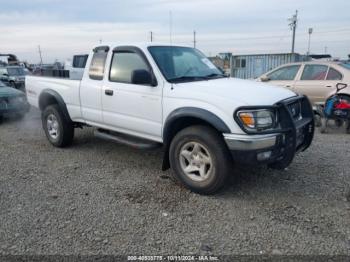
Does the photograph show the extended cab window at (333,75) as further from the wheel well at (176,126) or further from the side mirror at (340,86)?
the wheel well at (176,126)

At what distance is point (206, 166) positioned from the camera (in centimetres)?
432

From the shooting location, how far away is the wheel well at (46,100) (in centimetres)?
664

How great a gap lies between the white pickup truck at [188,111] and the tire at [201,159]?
0.01 metres

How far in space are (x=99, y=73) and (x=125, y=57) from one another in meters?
0.56

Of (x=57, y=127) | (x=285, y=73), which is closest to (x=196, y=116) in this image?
(x=57, y=127)

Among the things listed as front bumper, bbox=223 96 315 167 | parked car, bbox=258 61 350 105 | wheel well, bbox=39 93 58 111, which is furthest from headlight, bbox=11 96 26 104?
front bumper, bbox=223 96 315 167

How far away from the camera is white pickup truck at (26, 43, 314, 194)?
393cm

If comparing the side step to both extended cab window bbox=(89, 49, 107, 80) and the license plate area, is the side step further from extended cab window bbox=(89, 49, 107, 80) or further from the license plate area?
the license plate area

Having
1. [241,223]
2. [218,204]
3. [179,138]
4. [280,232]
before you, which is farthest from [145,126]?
[280,232]

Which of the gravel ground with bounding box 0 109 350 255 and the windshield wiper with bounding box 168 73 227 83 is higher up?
the windshield wiper with bounding box 168 73 227 83

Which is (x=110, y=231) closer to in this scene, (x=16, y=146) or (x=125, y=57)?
(x=125, y=57)

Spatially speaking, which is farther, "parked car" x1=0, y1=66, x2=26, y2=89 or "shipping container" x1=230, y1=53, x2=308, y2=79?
"shipping container" x1=230, y1=53, x2=308, y2=79

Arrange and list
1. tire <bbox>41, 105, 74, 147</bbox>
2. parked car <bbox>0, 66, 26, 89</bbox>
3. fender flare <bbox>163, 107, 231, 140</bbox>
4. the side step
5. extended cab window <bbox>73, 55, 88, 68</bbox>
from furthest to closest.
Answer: parked car <bbox>0, 66, 26, 89</bbox> < extended cab window <bbox>73, 55, 88, 68</bbox> < tire <bbox>41, 105, 74, 147</bbox> < the side step < fender flare <bbox>163, 107, 231, 140</bbox>

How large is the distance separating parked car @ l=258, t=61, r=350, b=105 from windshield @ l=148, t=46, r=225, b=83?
14.1 ft
